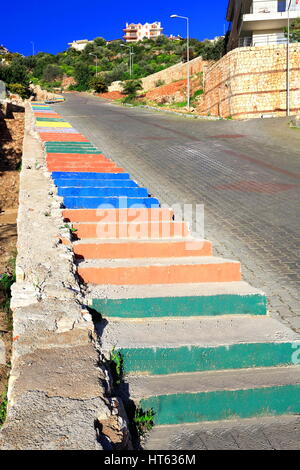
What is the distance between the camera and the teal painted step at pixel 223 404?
312 cm

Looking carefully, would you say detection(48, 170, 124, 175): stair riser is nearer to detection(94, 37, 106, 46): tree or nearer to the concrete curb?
the concrete curb

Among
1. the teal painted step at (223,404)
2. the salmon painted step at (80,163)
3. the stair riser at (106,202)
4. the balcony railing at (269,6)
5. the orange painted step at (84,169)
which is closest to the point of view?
the teal painted step at (223,404)

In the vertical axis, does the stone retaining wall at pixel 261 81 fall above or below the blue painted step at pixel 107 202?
above

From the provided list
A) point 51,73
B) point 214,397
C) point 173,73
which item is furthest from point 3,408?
point 51,73

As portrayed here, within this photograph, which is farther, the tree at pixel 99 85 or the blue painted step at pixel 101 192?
the tree at pixel 99 85

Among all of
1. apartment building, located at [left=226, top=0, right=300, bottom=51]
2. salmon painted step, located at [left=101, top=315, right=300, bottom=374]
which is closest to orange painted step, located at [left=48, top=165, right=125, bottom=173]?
salmon painted step, located at [left=101, top=315, right=300, bottom=374]

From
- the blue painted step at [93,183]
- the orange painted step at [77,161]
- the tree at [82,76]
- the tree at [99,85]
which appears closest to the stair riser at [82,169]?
the orange painted step at [77,161]

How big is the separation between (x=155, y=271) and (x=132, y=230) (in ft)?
4.17

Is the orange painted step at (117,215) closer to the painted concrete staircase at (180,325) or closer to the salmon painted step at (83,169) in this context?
the painted concrete staircase at (180,325)

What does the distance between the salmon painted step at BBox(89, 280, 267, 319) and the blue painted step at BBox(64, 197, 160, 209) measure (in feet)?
8.14

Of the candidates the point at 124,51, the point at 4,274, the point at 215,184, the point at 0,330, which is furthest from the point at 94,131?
the point at 124,51

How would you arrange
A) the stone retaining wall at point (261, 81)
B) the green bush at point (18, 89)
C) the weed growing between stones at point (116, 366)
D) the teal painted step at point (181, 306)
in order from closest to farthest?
the weed growing between stones at point (116, 366) < the teal painted step at point (181, 306) < the stone retaining wall at point (261, 81) < the green bush at point (18, 89)

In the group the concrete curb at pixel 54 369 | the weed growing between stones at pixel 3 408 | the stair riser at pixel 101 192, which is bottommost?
the weed growing between stones at pixel 3 408

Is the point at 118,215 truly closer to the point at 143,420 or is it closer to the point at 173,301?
the point at 173,301
